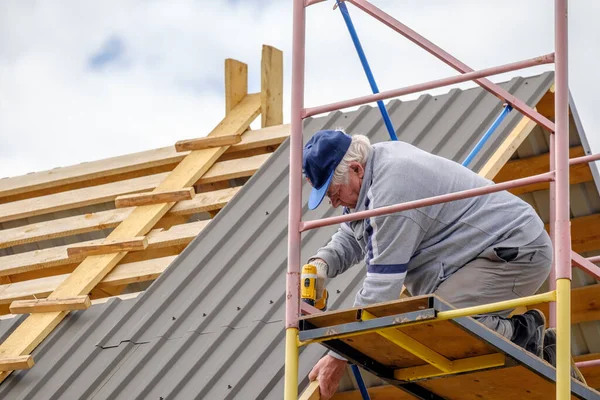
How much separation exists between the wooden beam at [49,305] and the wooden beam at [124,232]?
0.04 meters

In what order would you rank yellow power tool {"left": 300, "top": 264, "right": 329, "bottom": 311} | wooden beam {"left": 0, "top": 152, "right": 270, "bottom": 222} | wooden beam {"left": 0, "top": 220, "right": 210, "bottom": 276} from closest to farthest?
1. yellow power tool {"left": 300, "top": 264, "right": 329, "bottom": 311}
2. wooden beam {"left": 0, "top": 220, "right": 210, "bottom": 276}
3. wooden beam {"left": 0, "top": 152, "right": 270, "bottom": 222}

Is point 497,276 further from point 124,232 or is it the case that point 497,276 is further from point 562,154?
point 124,232

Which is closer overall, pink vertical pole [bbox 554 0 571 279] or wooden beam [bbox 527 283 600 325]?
pink vertical pole [bbox 554 0 571 279]

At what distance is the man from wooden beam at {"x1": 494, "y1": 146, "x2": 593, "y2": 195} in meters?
2.89

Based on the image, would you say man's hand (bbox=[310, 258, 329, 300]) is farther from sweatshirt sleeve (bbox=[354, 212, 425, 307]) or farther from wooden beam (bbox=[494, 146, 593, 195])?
wooden beam (bbox=[494, 146, 593, 195])

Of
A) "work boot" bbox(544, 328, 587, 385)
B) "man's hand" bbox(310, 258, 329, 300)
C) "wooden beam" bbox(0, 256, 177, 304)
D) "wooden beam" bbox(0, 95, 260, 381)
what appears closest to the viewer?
"work boot" bbox(544, 328, 587, 385)

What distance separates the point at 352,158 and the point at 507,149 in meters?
2.21

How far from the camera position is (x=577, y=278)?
29.8ft

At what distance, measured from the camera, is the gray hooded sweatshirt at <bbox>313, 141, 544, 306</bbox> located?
5.59m

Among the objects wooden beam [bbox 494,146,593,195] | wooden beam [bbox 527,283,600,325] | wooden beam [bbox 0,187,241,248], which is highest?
wooden beam [bbox 494,146,593,195]

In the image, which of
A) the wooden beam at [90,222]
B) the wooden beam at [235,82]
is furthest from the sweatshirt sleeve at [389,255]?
the wooden beam at [235,82]

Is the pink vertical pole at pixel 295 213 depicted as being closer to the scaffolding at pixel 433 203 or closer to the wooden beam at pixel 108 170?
the scaffolding at pixel 433 203

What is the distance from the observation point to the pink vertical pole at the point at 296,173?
18.9 ft

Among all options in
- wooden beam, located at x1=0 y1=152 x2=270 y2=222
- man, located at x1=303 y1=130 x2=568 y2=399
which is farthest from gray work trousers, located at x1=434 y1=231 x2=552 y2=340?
wooden beam, located at x1=0 y1=152 x2=270 y2=222
